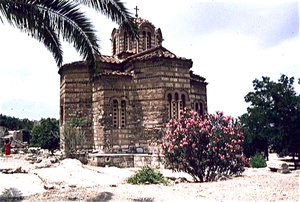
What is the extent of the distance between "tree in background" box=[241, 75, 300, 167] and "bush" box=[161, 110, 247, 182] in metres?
8.07

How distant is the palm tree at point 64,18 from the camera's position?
5.59 m

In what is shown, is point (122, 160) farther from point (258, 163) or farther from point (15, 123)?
point (15, 123)

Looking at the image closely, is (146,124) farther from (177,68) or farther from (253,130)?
(253,130)

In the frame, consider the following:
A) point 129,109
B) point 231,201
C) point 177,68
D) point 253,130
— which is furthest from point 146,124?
point 231,201

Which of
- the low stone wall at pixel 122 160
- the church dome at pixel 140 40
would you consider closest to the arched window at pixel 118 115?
the low stone wall at pixel 122 160

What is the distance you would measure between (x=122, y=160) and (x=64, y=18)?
944 centimetres

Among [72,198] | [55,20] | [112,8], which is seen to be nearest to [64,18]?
[55,20]

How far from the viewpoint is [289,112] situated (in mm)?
16703

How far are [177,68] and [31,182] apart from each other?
9553 millimetres

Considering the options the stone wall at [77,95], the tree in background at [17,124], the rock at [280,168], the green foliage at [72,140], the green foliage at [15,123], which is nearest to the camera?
the rock at [280,168]

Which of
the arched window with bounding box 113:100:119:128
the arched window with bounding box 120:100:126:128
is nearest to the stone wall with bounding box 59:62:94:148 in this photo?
the arched window with bounding box 113:100:119:128

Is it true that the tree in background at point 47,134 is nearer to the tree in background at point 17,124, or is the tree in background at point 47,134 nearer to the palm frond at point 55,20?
the palm frond at point 55,20

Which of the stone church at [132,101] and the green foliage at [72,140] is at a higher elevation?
the stone church at [132,101]

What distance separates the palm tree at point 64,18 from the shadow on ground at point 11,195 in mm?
3420
